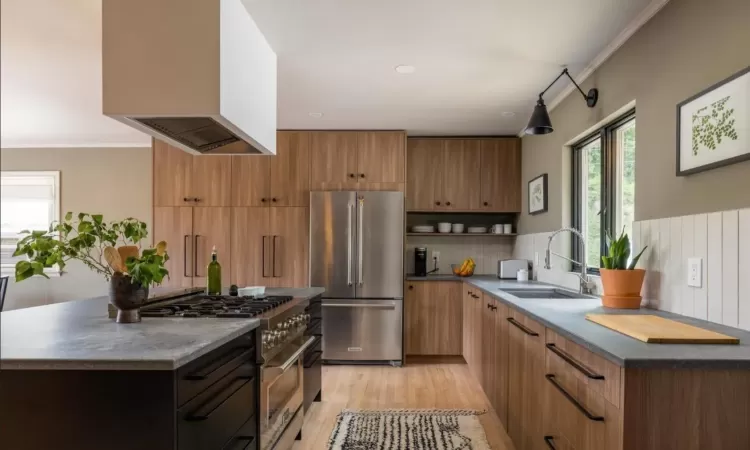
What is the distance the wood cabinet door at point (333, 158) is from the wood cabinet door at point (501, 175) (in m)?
1.35

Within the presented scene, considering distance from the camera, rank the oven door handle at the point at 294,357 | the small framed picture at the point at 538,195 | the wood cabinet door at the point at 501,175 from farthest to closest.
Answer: the wood cabinet door at the point at 501,175, the small framed picture at the point at 538,195, the oven door handle at the point at 294,357

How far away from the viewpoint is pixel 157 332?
5.49ft

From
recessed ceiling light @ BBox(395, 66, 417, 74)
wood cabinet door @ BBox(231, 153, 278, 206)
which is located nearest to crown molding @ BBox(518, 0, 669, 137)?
recessed ceiling light @ BBox(395, 66, 417, 74)

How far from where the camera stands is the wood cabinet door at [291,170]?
499 cm

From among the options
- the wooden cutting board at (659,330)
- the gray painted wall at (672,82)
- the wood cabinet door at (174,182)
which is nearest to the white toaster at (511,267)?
the gray painted wall at (672,82)

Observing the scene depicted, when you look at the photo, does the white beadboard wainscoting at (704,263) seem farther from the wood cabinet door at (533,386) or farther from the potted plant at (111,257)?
the potted plant at (111,257)

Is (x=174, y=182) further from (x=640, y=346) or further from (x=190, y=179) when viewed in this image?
(x=640, y=346)

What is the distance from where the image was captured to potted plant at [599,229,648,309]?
2.37 meters

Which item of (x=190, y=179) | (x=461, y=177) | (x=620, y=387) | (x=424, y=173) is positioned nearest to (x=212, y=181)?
(x=190, y=179)

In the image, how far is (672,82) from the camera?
2.24 meters

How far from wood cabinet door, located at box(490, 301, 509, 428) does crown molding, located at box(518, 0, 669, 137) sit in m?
1.55

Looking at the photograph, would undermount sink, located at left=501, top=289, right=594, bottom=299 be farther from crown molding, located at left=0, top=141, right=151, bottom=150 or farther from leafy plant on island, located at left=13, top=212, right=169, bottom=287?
crown molding, located at left=0, top=141, right=151, bottom=150

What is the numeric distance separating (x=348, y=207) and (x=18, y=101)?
2.98 metres

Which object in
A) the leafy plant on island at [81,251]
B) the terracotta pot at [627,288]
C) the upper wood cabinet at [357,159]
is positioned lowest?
the terracotta pot at [627,288]
